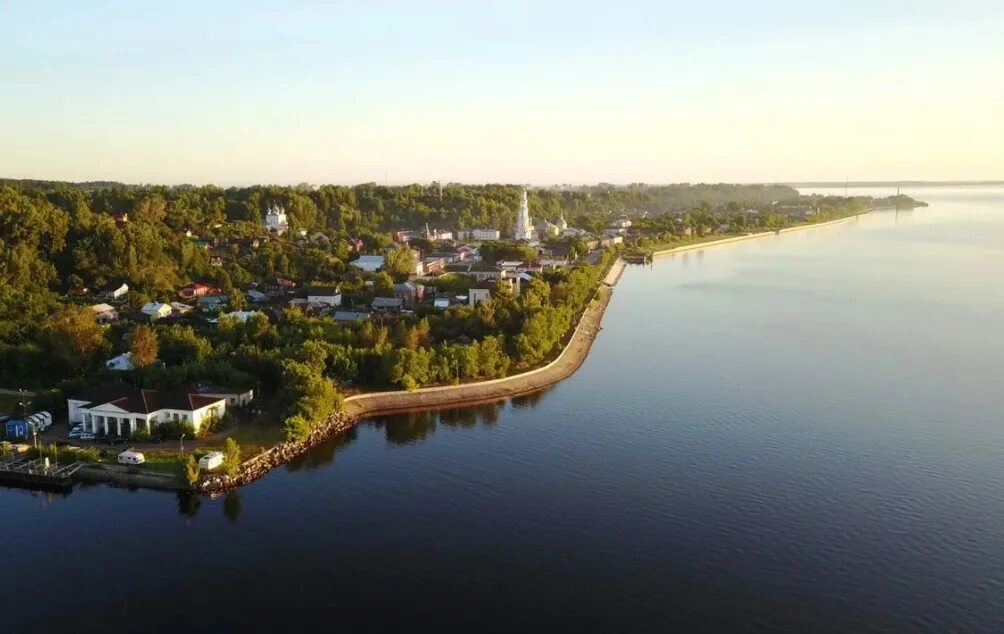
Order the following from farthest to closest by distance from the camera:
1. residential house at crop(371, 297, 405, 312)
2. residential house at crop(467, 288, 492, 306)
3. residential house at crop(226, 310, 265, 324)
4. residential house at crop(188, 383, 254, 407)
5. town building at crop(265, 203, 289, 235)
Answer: town building at crop(265, 203, 289, 235), residential house at crop(467, 288, 492, 306), residential house at crop(371, 297, 405, 312), residential house at crop(226, 310, 265, 324), residential house at crop(188, 383, 254, 407)

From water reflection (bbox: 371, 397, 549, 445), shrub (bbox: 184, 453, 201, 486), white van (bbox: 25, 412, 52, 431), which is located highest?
white van (bbox: 25, 412, 52, 431)

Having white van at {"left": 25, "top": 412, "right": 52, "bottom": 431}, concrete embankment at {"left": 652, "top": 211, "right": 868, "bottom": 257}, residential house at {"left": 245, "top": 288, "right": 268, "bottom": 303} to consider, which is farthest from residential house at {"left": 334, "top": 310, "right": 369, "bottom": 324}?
concrete embankment at {"left": 652, "top": 211, "right": 868, "bottom": 257}

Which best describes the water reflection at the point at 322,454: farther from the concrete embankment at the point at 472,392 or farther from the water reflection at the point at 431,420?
the concrete embankment at the point at 472,392

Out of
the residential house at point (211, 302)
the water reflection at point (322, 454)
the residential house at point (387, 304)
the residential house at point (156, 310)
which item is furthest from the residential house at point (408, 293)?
the water reflection at point (322, 454)

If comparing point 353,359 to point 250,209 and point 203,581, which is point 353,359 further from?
point 250,209

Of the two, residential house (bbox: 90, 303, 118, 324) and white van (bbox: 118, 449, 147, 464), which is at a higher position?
residential house (bbox: 90, 303, 118, 324)

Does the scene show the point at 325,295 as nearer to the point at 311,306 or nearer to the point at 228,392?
the point at 311,306

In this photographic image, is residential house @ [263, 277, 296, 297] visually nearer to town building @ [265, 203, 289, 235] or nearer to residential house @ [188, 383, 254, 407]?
residential house @ [188, 383, 254, 407]
